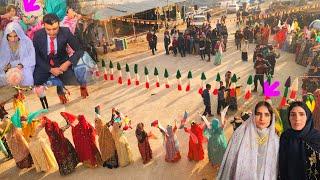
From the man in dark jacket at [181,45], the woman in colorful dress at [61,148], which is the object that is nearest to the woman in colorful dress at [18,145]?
the woman in colorful dress at [61,148]

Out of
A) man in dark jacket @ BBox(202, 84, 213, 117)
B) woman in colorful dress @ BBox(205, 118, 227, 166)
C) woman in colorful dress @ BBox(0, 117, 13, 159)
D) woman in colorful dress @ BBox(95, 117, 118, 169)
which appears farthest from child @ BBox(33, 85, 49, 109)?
woman in colorful dress @ BBox(205, 118, 227, 166)

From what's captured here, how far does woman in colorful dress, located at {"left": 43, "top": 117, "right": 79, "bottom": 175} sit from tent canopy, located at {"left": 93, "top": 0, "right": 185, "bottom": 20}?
6908 millimetres

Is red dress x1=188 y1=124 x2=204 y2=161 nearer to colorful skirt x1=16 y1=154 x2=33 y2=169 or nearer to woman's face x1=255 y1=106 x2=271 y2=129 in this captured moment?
woman's face x1=255 y1=106 x2=271 y2=129

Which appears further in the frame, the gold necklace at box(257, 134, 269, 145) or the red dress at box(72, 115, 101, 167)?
the red dress at box(72, 115, 101, 167)

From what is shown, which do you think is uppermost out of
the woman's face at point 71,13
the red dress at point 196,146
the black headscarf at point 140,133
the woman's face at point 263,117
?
the woman's face at point 71,13

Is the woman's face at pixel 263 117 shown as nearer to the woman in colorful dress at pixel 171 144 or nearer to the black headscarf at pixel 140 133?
the woman in colorful dress at pixel 171 144

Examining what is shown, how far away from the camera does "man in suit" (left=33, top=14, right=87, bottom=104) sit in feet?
24.4

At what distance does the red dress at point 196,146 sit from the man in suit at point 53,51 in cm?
315

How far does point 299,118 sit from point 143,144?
154 inches

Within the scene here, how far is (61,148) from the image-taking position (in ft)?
22.9

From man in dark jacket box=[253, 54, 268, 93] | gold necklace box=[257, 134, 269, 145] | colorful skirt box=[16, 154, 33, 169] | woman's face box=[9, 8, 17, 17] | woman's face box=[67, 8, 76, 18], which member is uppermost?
woman's face box=[9, 8, 17, 17]

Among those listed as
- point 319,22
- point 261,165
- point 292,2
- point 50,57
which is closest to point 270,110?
point 261,165

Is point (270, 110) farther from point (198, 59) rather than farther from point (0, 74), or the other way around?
point (198, 59)

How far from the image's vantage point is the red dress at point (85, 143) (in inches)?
275
